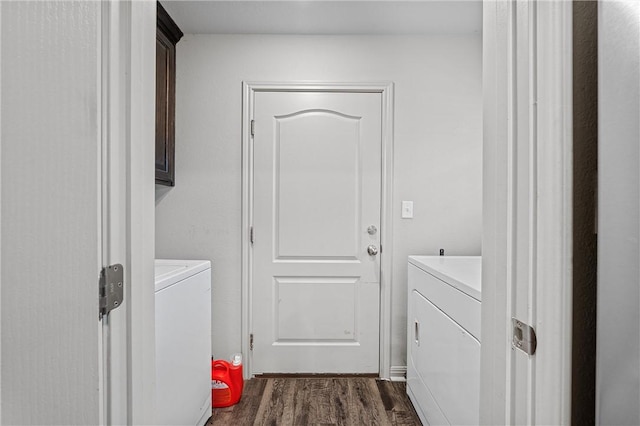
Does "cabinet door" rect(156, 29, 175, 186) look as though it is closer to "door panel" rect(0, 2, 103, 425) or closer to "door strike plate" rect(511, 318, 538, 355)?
"door panel" rect(0, 2, 103, 425)

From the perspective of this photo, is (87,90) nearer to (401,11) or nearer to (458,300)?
(458,300)

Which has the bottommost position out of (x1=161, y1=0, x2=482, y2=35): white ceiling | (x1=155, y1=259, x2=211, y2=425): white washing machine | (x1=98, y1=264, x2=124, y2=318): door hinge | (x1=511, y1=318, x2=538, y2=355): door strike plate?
A: (x1=155, y1=259, x2=211, y2=425): white washing machine

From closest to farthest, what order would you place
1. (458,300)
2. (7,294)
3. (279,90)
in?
1. (7,294)
2. (458,300)
3. (279,90)

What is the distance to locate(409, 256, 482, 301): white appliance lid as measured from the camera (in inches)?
51.1

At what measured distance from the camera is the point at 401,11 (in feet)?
7.00

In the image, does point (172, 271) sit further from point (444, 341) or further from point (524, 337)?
point (524, 337)

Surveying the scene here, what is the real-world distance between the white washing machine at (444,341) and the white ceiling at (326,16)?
1436 mm

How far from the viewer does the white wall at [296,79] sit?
2.40 metres

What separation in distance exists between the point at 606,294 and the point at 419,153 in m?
2.02

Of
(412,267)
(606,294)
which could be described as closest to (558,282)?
(606,294)

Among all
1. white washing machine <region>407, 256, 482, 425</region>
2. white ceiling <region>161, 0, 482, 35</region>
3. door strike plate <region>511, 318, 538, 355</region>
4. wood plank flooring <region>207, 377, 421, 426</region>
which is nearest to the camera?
door strike plate <region>511, 318, 538, 355</region>

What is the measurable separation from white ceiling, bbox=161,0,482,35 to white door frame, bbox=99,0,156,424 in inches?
63.4

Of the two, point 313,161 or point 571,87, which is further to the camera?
point 313,161

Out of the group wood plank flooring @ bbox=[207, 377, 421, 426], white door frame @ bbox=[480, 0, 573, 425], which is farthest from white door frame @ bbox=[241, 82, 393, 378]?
white door frame @ bbox=[480, 0, 573, 425]
